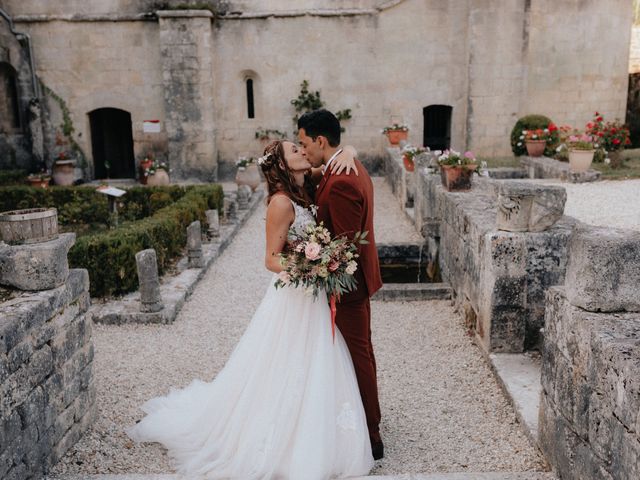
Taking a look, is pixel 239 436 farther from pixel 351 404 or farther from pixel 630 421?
pixel 630 421

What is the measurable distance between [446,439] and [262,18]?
45.4 feet

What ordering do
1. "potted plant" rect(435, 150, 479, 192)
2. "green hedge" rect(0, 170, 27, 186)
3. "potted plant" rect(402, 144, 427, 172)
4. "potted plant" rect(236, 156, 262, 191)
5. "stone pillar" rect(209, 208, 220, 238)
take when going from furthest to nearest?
1. "green hedge" rect(0, 170, 27, 186)
2. "potted plant" rect(236, 156, 262, 191)
3. "potted plant" rect(402, 144, 427, 172)
4. "stone pillar" rect(209, 208, 220, 238)
5. "potted plant" rect(435, 150, 479, 192)

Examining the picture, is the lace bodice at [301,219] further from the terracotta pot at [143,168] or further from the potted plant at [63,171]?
the potted plant at [63,171]

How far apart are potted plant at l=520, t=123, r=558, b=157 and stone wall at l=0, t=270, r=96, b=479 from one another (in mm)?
12007

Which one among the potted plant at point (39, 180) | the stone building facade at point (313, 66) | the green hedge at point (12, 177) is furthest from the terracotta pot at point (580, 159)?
the green hedge at point (12, 177)

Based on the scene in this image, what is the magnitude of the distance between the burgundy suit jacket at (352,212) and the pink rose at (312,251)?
0.24 m

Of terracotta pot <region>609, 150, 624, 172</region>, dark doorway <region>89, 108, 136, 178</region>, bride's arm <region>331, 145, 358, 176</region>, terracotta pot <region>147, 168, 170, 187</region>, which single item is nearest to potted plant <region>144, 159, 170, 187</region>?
terracotta pot <region>147, 168, 170, 187</region>

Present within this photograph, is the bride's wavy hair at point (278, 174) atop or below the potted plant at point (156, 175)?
atop

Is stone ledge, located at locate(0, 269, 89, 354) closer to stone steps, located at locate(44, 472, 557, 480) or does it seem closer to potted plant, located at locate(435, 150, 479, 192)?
stone steps, located at locate(44, 472, 557, 480)

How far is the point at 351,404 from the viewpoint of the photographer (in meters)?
3.31

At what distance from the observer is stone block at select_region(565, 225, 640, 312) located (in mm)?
2785

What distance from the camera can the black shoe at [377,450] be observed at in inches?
139

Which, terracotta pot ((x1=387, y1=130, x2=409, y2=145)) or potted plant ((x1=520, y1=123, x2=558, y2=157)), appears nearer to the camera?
potted plant ((x1=520, y1=123, x2=558, y2=157))

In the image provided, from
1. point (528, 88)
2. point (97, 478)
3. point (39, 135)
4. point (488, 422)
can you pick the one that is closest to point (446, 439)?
point (488, 422)
